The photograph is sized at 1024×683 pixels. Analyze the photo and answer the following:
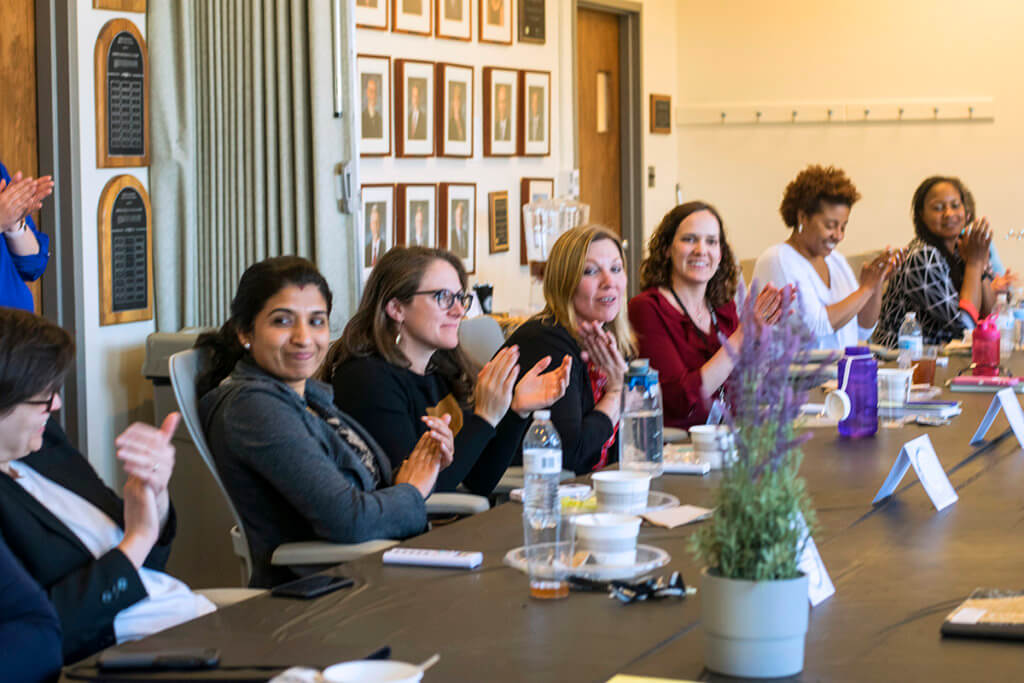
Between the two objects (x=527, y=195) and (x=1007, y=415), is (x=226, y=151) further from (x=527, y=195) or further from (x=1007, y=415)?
(x=1007, y=415)

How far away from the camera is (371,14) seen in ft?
17.0

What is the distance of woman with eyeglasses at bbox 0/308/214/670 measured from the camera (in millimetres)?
1679

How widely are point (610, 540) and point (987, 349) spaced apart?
2610 millimetres

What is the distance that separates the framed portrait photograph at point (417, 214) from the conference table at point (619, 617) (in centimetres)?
340

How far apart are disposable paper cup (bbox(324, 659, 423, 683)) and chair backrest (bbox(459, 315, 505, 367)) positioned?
85.9 inches

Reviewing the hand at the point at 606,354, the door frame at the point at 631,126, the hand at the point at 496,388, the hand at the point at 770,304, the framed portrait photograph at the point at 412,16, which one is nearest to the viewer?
the hand at the point at 496,388

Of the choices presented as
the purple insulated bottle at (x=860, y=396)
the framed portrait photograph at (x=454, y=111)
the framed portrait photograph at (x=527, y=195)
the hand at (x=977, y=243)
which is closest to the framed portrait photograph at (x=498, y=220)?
the framed portrait photograph at (x=527, y=195)

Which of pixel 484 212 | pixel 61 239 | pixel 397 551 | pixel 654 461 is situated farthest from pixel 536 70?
pixel 397 551

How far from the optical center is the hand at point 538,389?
280 cm

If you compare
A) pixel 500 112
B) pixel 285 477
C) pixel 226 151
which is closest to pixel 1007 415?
pixel 285 477

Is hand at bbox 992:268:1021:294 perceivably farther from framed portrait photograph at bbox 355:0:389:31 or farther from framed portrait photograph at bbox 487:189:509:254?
framed portrait photograph at bbox 355:0:389:31

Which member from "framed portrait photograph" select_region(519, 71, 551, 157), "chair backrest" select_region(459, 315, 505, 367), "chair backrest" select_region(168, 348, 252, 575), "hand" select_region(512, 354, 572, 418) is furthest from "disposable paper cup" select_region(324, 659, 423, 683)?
"framed portrait photograph" select_region(519, 71, 551, 157)

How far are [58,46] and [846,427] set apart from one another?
8.56 ft

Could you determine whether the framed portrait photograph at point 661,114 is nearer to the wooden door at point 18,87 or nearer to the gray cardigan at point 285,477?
the wooden door at point 18,87
